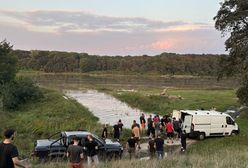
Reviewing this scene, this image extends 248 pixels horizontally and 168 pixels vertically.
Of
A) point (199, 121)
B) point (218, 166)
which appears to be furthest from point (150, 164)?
point (199, 121)

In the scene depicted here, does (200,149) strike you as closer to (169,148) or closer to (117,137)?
(169,148)

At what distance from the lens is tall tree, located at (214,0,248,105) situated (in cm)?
3509

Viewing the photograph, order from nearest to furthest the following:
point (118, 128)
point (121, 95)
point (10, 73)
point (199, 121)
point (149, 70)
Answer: point (118, 128)
point (199, 121)
point (10, 73)
point (121, 95)
point (149, 70)

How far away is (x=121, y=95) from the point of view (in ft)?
210

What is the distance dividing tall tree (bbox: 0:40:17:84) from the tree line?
11929 centimetres

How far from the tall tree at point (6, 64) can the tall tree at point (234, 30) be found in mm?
29612

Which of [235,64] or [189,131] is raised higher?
[235,64]

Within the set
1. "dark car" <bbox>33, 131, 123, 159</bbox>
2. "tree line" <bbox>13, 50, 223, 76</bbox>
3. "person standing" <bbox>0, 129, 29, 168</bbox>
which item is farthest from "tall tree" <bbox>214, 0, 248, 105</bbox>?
"tree line" <bbox>13, 50, 223, 76</bbox>

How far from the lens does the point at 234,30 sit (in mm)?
36750

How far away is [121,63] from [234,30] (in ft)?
497

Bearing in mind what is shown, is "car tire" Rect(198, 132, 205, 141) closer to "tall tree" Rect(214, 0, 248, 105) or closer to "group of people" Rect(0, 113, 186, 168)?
"group of people" Rect(0, 113, 186, 168)

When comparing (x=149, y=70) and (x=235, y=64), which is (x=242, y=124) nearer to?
(x=235, y=64)

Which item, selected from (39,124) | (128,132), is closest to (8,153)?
(128,132)

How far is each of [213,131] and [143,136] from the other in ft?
15.7
